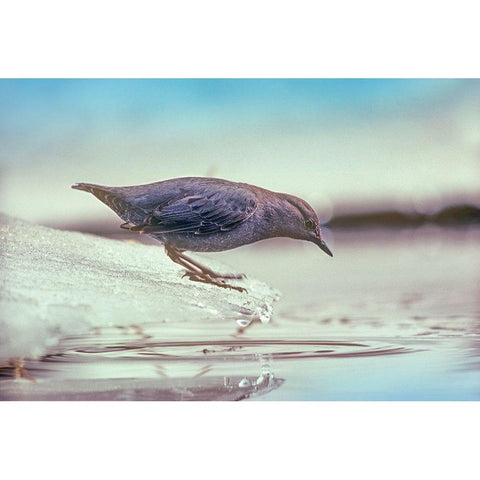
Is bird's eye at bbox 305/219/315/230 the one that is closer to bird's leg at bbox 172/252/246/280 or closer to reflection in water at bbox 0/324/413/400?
bird's leg at bbox 172/252/246/280

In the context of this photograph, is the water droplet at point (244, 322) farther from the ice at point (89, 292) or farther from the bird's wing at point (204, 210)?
the bird's wing at point (204, 210)

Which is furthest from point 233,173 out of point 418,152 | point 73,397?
point 73,397

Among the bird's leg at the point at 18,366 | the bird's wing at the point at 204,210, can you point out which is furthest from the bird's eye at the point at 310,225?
the bird's leg at the point at 18,366

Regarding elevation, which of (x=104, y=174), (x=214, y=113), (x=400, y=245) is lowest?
(x=400, y=245)

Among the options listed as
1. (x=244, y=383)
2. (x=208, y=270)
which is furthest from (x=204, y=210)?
(x=244, y=383)

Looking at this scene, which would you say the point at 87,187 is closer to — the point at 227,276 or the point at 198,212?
the point at 198,212

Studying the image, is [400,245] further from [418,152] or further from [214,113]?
[214,113]
